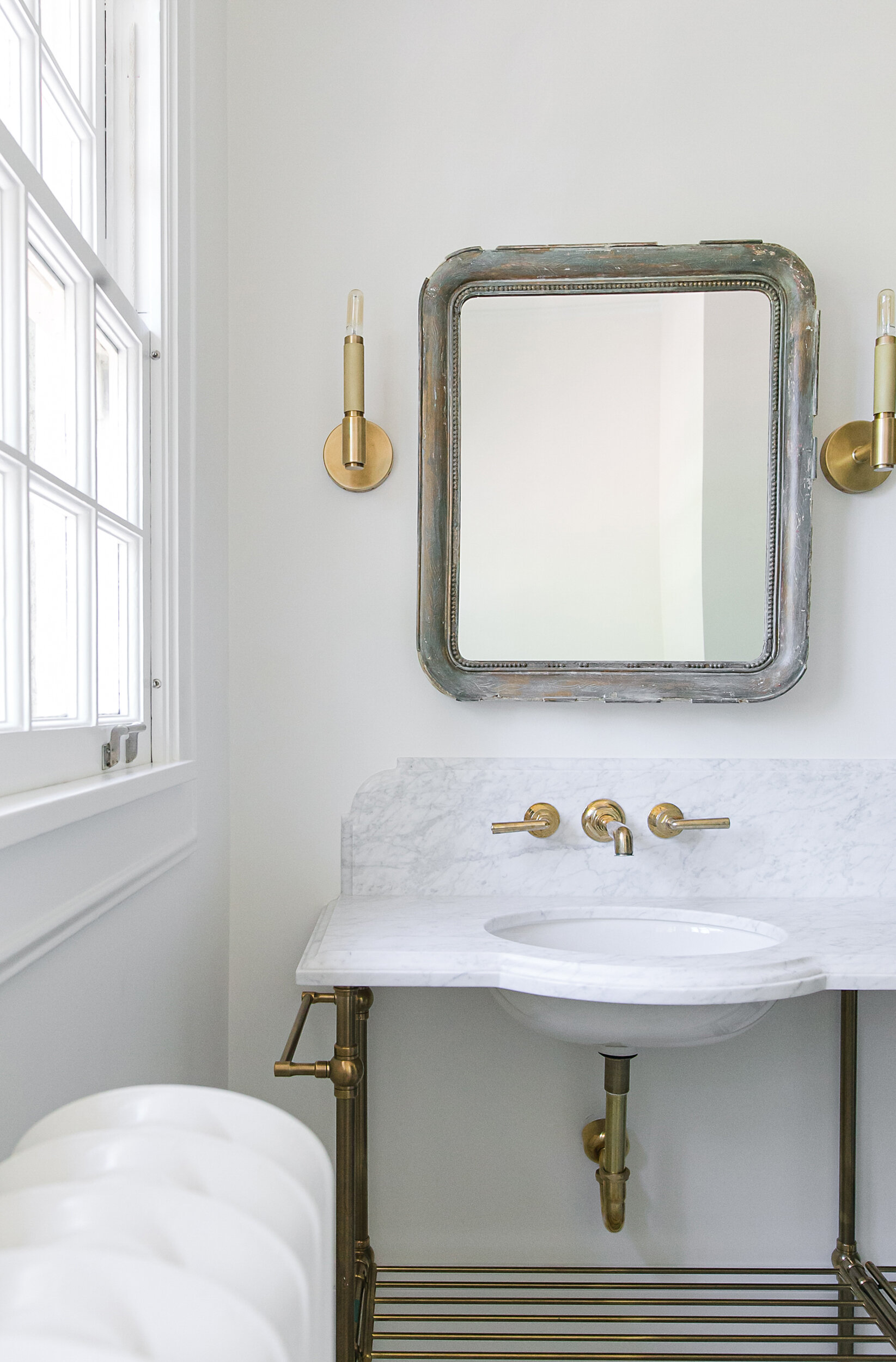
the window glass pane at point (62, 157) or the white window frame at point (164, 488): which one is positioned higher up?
the window glass pane at point (62, 157)

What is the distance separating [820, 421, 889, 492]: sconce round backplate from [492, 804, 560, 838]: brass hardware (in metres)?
0.73

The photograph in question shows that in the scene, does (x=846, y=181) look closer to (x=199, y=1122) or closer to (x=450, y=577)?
(x=450, y=577)

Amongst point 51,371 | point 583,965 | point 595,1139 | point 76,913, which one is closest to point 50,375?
point 51,371

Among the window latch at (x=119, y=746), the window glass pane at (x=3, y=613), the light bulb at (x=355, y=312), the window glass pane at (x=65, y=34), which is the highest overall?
the window glass pane at (x=65, y=34)

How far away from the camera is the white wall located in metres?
0.76

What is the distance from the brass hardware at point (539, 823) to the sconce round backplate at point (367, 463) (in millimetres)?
603

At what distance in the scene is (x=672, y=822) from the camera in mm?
1419

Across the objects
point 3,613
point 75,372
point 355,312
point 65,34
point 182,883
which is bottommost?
point 182,883

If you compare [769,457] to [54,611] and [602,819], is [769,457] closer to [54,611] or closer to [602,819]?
[602,819]

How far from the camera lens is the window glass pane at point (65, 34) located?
3.18ft

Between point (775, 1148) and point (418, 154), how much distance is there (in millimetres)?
1789

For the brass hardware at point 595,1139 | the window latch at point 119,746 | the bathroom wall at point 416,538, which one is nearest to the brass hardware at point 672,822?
the bathroom wall at point 416,538

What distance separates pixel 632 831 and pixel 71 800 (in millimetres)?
964

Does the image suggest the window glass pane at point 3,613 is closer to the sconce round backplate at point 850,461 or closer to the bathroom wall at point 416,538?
the bathroom wall at point 416,538
